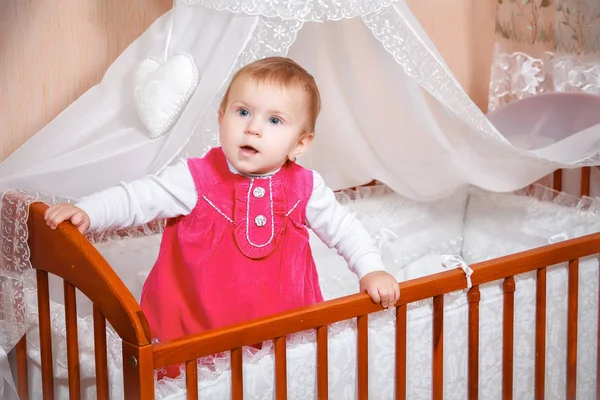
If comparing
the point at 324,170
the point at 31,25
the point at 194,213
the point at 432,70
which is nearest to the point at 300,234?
the point at 194,213

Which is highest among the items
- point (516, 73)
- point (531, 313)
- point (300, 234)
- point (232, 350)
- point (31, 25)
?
point (31, 25)

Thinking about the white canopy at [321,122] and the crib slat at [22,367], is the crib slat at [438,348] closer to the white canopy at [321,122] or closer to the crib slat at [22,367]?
the white canopy at [321,122]

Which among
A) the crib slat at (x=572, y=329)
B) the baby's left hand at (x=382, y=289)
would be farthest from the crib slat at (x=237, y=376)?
the crib slat at (x=572, y=329)

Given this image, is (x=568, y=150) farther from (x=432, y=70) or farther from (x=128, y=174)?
(x=128, y=174)

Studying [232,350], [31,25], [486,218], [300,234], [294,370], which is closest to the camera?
[232,350]

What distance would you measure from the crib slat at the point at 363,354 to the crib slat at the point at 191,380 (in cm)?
36

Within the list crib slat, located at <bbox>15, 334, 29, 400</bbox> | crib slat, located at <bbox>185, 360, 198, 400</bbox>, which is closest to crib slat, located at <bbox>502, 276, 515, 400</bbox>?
crib slat, located at <bbox>185, 360, 198, 400</bbox>

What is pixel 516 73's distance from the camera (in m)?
2.91

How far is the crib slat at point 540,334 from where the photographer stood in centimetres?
217

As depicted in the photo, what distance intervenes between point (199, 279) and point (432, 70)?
75 cm

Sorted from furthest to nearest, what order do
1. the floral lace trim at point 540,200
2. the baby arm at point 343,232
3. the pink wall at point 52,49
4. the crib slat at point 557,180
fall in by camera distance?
the crib slat at point 557,180, the floral lace trim at point 540,200, the pink wall at point 52,49, the baby arm at point 343,232

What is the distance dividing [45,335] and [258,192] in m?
0.49

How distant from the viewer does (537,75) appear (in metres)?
2.90

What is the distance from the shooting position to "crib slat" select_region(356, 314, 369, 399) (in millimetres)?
1844
